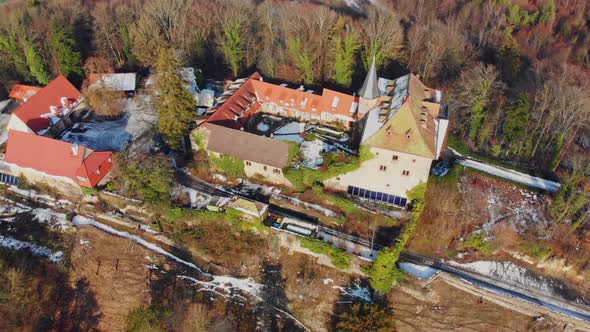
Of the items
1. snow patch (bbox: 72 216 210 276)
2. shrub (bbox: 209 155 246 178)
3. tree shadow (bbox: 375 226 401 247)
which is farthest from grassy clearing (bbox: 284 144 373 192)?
snow patch (bbox: 72 216 210 276)

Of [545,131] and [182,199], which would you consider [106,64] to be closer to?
[182,199]

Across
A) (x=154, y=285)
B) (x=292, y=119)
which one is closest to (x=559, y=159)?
(x=292, y=119)

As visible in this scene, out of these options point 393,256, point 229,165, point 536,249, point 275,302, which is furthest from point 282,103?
point 536,249

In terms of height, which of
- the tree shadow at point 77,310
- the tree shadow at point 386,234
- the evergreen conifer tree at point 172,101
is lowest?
the tree shadow at point 77,310

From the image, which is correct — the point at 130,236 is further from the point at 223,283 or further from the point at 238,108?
the point at 238,108

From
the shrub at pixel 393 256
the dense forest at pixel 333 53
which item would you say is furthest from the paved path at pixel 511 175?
the shrub at pixel 393 256

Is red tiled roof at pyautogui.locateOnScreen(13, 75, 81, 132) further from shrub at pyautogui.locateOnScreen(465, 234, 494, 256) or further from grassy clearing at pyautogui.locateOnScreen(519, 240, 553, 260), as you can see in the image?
grassy clearing at pyautogui.locateOnScreen(519, 240, 553, 260)

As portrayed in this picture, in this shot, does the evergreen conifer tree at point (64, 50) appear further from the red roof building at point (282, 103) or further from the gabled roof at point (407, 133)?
the gabled roof at point (407, 133)
